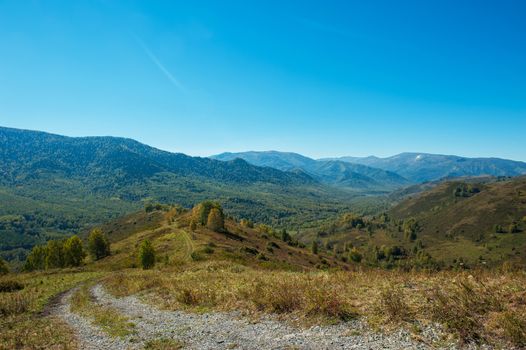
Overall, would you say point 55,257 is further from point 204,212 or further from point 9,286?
point 9,286

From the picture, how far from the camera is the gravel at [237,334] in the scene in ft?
A: 39.5

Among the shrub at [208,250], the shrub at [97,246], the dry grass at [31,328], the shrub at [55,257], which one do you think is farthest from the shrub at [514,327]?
the shrub at [97,246]

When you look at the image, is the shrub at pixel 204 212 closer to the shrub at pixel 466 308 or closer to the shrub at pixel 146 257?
the shrub at pixel 146 257

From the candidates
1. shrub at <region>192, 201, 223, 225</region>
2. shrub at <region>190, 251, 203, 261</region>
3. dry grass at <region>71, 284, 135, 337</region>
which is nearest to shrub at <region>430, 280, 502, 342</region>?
dry grass at <region>71, 284, 135, 337</region>

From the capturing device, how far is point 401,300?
14.8 m

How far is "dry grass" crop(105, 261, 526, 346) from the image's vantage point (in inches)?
449

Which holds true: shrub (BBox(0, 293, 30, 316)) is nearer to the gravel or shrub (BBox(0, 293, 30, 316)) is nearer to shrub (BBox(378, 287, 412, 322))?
the gravel

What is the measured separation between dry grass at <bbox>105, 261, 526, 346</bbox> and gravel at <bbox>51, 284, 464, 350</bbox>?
2.91ft

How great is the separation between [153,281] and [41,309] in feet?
30.9

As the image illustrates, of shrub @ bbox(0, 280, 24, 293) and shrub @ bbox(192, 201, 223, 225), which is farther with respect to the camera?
shrub @ bbox(192, 201, 223, 225)

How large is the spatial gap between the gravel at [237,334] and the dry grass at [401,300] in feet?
2.91

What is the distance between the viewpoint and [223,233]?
124 meters

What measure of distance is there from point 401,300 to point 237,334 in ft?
24.5

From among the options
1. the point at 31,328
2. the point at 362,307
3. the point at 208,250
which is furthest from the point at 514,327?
the point at 208,250
